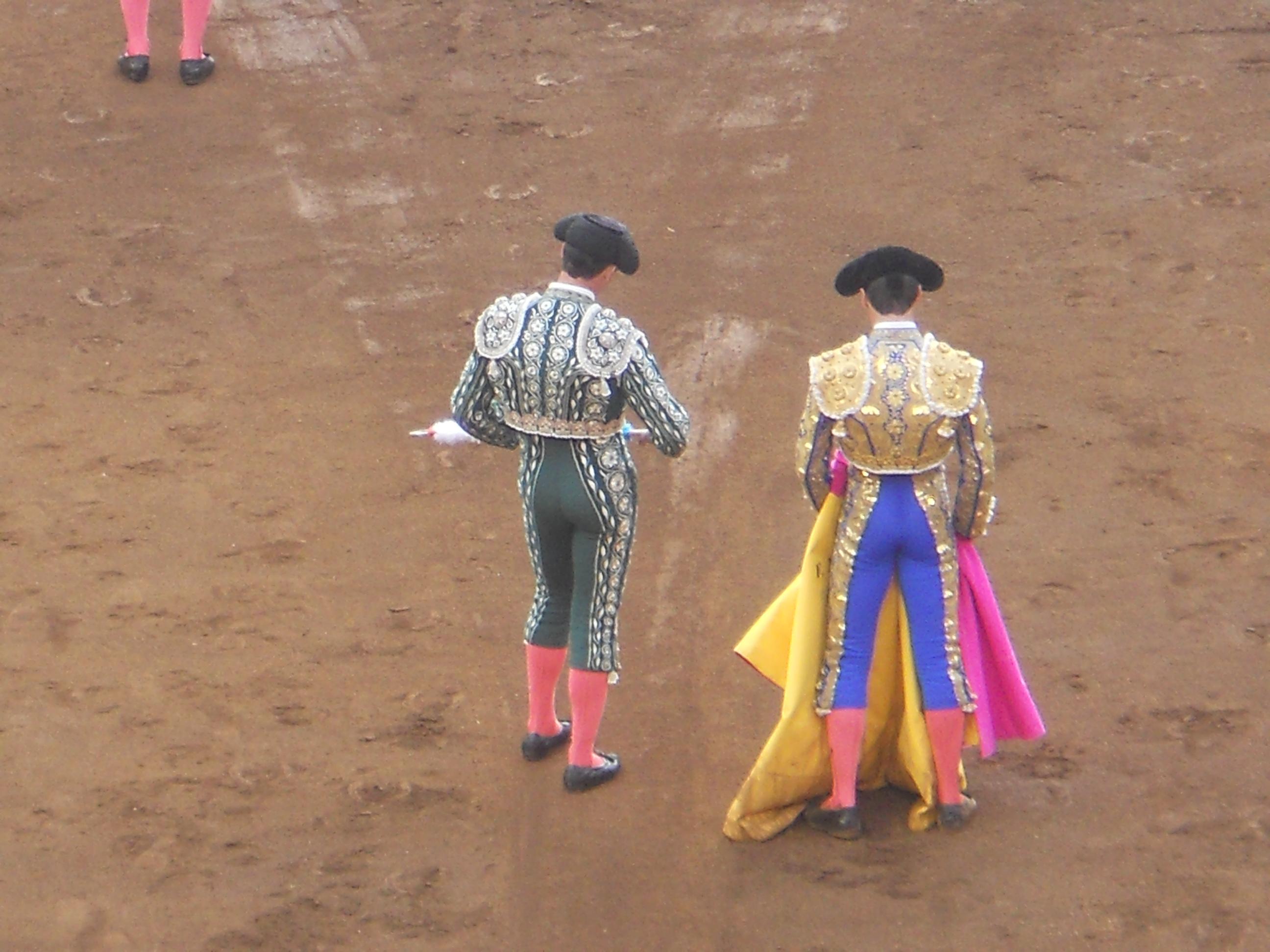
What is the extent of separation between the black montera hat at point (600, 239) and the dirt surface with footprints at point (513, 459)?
164 centimetres

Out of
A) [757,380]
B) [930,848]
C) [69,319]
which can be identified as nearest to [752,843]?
[930,848]

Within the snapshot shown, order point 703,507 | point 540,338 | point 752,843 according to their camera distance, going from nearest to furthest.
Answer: point 540,338 → point 752,843 → point 703,507

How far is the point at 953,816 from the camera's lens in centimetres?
490

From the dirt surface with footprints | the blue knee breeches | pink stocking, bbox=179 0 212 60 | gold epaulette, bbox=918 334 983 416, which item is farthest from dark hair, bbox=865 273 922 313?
pink stocking, bbox=179 0 212 60

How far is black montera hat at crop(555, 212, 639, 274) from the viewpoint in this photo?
15.0 feet

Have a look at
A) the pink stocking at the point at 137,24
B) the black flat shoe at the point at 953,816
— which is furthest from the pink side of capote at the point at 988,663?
the pink stocking at the point at 137,24

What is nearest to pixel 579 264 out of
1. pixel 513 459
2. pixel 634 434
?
pixel 634 434

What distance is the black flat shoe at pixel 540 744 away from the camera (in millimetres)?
5344

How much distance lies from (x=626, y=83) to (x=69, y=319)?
3.36m

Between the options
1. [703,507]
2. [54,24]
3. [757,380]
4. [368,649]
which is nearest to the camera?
[368,649]

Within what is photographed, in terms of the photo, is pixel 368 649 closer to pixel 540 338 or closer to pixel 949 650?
pixel 540 338

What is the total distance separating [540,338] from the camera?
4.61 m

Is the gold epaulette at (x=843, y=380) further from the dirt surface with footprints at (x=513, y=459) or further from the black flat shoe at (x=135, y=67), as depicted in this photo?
the black flat shoe at (x=135, y=67)

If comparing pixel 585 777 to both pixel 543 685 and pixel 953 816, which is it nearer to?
pixel 543 685
